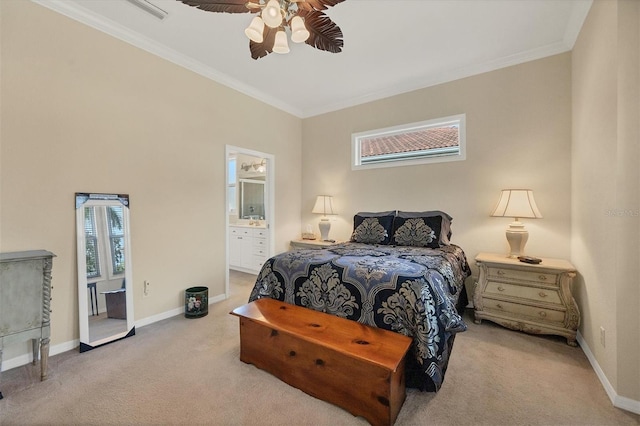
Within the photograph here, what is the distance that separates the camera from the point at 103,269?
2.38 m

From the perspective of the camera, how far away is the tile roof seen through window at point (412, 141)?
3398 millimetres

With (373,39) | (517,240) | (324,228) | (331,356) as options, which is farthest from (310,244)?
(373,39)

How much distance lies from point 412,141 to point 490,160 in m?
1.01

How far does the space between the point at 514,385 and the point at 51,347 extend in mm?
3492

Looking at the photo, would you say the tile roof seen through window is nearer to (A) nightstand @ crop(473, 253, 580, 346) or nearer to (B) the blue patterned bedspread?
(A) nightstand @ crop(473, 253, 580, 346)

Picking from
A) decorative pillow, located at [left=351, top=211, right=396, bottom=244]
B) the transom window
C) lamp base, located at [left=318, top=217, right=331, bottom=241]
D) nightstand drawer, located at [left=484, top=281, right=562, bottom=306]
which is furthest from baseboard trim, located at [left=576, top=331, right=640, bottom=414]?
lamp base, located at [left=318, top=217, right=331, bottom=241]

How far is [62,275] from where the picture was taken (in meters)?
2.17

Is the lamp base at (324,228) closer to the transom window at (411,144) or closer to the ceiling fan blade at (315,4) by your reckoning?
the transom window at (411,144)

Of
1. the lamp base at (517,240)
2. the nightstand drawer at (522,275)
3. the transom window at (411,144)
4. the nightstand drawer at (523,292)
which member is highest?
the transom window at (411,144)

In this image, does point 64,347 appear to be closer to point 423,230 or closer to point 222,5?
point 222,5

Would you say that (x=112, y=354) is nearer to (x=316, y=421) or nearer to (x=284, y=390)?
(x=284, y=390)

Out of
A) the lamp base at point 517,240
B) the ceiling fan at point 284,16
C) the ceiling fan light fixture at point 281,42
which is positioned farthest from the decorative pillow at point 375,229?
the ceiling fan light fixture at point 281,42

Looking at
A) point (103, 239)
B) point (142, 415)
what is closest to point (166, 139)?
point (103, 239)

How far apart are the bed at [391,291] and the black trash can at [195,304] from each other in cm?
100
